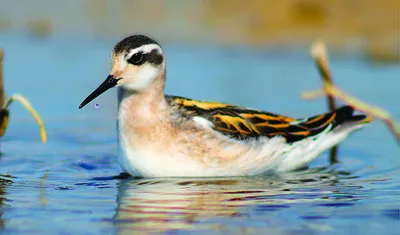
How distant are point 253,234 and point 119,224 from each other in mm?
1053

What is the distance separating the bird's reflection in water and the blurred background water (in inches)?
0.6

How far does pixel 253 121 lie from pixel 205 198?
5.77 ft

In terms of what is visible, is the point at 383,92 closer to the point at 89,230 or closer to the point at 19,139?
the point at 19,139

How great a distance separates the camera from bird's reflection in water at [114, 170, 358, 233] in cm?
790

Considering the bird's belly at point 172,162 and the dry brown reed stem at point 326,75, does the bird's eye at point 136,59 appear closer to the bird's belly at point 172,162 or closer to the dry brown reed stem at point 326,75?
the bird's belly at point 172,162

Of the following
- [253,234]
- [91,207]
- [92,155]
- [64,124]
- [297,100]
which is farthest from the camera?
[297,100]

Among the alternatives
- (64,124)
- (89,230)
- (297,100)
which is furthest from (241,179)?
(297,100)

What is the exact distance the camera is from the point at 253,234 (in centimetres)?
747

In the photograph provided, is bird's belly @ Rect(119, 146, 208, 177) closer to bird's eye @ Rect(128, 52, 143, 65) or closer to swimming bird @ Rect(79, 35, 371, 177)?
swimming bird @ Rect(79, 35, 371, 177)

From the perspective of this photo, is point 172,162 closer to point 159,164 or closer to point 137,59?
point 159,164

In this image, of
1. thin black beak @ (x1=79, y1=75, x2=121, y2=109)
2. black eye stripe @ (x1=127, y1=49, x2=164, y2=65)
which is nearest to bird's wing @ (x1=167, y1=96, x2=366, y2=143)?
black eye stripe @ (x1=127, y1=49, x2=164, y2=65)

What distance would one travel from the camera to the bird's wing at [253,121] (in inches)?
396

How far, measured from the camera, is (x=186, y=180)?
966 cm

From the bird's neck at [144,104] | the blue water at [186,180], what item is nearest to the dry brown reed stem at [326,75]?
the blue water at [186,180]
